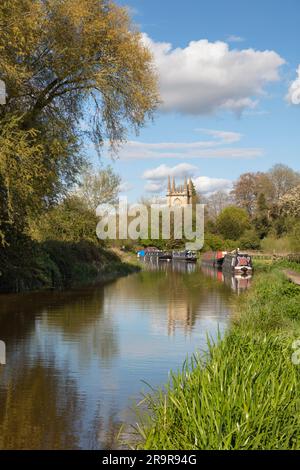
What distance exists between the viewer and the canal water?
707cm

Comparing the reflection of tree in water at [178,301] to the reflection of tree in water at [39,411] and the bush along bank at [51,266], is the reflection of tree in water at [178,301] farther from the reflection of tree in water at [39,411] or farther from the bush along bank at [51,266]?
the reflection of tree in water at [39,411]

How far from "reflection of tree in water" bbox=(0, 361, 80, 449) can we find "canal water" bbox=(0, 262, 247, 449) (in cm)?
1

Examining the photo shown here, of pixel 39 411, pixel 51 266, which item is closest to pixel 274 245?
pixel 51 266

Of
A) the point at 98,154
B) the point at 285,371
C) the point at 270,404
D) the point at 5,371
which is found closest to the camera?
the point at 270,404

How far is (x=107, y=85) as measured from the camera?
70.9 ft

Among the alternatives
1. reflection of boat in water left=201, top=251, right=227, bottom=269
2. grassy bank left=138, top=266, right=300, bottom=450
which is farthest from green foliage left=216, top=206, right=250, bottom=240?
grassy bank left=138, top=266, right=300, bottom=450

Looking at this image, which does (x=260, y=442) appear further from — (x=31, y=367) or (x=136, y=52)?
(x=136, y=52)

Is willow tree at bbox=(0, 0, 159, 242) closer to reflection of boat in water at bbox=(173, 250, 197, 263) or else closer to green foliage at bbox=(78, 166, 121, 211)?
green foliage at bbox=(78, 166, 121, 211)

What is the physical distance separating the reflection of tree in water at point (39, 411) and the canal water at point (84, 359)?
0.03ft

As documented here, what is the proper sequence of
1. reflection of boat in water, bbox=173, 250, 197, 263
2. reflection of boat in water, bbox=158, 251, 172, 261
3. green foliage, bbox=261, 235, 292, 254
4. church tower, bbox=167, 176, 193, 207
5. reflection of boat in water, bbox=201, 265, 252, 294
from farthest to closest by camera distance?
church tower, bbox=167, 176, 193, 207 → reflection of boat in water, bbox=158, 251, 172, 261 → reflection of boat in water, bbox=173, 250, 197, 263 → green foliage, bbox=261, 235, 292, 254 → reflection of boat in water, bbox=201, 265, 252, 294

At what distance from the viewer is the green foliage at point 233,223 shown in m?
85.6

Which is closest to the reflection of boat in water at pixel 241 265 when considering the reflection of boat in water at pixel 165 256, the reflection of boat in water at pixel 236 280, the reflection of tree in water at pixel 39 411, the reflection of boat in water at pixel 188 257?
the reflection of boat in water at pixel 236 280

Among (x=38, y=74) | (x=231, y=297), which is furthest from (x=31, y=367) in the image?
(x=231, y=297)

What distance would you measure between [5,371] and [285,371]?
16.5ft
